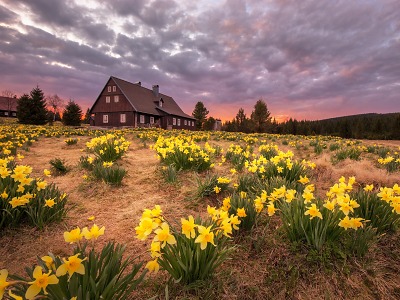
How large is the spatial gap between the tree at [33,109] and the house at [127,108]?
9209 mm

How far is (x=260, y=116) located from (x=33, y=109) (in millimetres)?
46208

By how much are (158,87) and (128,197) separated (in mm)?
41815

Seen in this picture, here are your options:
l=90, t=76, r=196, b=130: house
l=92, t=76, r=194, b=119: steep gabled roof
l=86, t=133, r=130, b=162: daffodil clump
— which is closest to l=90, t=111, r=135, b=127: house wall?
l=90, t=76, r=196, b=130: house

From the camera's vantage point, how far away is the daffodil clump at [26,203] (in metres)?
2.66

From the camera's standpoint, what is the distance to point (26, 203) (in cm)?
283

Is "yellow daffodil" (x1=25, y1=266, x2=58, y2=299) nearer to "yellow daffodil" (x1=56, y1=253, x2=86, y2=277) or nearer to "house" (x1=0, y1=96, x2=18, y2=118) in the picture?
"yellow daffodil" (x1=56, y1=253, x2=86, y2=277)

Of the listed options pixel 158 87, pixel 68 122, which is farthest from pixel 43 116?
pixel 158 87

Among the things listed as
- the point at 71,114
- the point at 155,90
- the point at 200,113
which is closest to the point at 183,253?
the point at 155,90

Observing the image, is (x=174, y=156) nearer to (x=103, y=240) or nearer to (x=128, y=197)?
(x=128, y=197)

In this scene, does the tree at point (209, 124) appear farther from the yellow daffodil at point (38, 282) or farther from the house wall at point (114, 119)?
Result: the yellow daffodil at point (38, 282)

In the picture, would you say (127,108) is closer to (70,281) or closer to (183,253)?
(183,253)

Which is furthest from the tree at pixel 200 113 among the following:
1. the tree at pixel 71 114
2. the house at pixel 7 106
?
the house at pixel 7 106

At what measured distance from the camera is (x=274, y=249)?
2357 mm

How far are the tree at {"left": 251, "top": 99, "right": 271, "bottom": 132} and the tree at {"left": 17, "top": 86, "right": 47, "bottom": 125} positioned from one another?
4360 cm
